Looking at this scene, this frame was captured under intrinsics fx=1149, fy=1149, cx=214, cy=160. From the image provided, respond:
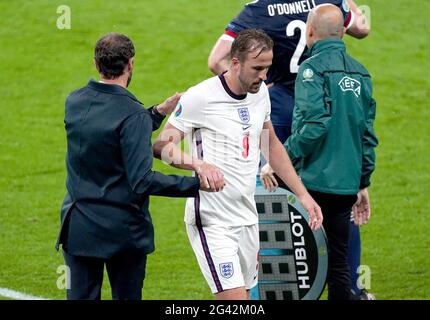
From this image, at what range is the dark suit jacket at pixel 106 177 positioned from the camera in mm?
5793

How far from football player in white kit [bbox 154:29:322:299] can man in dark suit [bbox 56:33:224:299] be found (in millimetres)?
540

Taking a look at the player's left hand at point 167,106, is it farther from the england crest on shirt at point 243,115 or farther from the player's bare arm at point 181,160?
the england crest on shirt at point 243,115

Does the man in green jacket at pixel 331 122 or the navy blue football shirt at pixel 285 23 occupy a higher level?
the navy blue football shirt at pixel 285 23

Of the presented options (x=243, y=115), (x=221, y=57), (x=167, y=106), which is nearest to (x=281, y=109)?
(x=221, y=57)

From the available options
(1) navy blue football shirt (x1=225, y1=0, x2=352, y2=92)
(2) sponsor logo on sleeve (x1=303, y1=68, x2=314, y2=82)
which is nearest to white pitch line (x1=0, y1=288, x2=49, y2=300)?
(1) navy blue football shirt (x1=225, y1=0, x2=352, y2=92)

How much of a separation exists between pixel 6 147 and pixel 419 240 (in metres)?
4.89

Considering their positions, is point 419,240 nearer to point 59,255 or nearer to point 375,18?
point 59,255

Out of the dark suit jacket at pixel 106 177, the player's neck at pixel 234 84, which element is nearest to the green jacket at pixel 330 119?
the player's neck at pixel 234 84

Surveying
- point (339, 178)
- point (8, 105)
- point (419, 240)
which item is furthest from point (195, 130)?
point (8, 105)

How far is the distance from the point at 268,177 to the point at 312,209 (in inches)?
28.7

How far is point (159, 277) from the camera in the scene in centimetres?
902

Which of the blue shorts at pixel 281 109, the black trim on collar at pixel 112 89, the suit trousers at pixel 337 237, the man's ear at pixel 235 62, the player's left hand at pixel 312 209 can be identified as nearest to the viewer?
the black trim on collar at pixel 112 89

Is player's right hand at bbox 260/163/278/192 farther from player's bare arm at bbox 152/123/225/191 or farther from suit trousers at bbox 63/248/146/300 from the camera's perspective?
suit trousers at bbox 63/248/146/300

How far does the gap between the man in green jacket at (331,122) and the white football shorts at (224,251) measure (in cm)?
67
